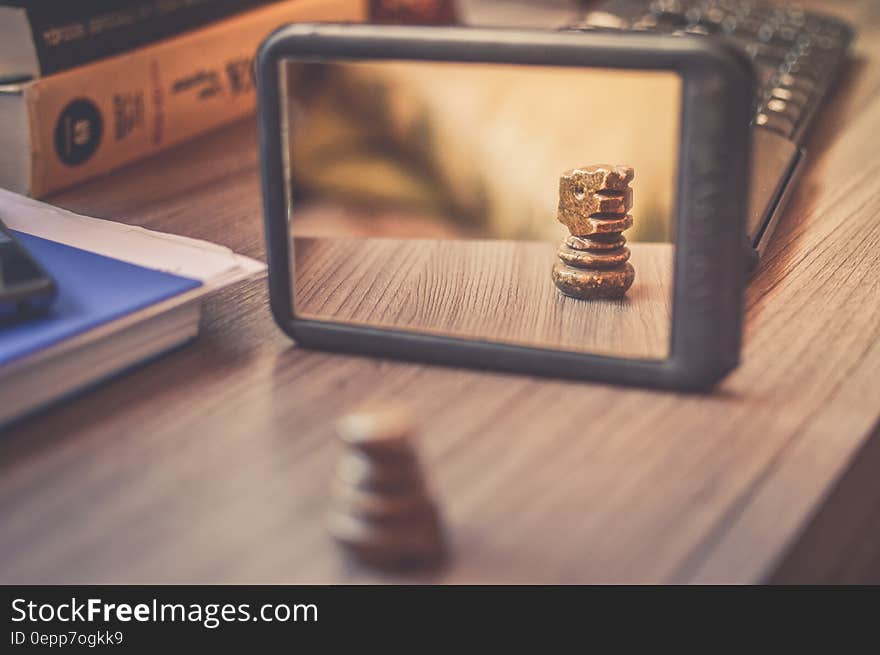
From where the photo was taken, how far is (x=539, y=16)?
3.74ft

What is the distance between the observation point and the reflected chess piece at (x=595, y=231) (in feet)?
1.74

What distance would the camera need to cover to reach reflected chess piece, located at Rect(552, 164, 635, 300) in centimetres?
53

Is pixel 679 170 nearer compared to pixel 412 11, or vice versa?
pixel 679 170

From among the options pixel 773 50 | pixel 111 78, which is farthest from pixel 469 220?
pixel 773 50

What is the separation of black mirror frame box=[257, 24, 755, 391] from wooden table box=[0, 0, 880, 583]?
0.01 m

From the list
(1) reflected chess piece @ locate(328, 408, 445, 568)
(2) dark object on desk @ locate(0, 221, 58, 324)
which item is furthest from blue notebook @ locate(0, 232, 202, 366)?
(1) reflected chess piece @ locate(328, 408, 445, 568)

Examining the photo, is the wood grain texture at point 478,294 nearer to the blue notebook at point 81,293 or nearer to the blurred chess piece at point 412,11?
the blue notebook at point 81,293

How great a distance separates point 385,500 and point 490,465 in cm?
7

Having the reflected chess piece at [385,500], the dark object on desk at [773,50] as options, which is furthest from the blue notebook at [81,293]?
the dark object on desk at [773,50]

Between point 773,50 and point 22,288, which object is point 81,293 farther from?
point 773,50

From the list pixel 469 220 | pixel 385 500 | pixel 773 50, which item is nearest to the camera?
pixel 385 500

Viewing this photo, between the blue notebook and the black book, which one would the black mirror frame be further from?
the black book

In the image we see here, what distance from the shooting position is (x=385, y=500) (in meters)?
0.35
